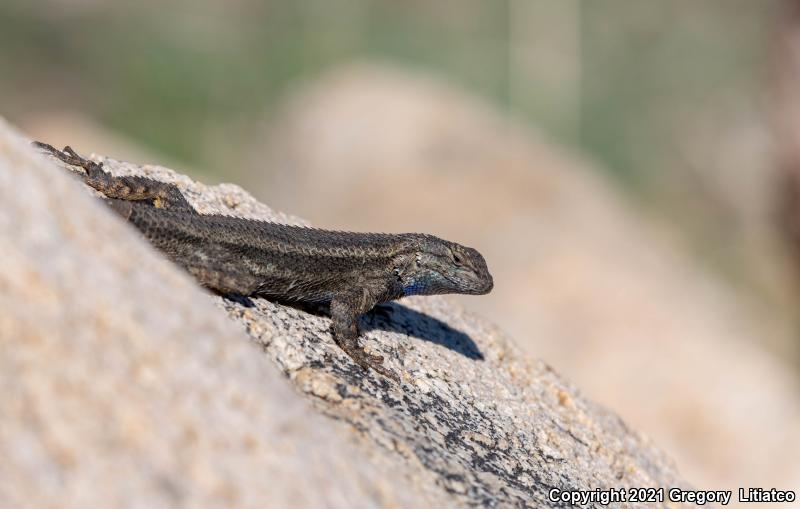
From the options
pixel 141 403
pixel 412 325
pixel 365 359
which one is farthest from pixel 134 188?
pixel 141 403

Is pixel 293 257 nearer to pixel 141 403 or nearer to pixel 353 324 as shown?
pixel 353 324

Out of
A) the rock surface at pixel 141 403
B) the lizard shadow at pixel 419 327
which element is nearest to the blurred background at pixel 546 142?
the lizard shadow at pixel 419 327

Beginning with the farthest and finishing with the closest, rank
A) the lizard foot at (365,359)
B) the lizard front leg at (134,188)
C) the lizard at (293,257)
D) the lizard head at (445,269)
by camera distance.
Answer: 1. the lizard head at (445,269)
2. the lizard front leg at (134,188)
3. the lizard at (293,257)
4. the lizard foot at (365,359)

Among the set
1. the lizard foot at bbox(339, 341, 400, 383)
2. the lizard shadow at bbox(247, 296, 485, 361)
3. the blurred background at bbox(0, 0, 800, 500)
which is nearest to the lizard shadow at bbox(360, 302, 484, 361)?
the lizard shadow at bbox(247, 296, 485, 361)

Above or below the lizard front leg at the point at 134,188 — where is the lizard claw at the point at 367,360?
below

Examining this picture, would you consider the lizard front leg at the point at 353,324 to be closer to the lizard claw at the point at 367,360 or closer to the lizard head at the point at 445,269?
the lizard claw at the point at 367,360

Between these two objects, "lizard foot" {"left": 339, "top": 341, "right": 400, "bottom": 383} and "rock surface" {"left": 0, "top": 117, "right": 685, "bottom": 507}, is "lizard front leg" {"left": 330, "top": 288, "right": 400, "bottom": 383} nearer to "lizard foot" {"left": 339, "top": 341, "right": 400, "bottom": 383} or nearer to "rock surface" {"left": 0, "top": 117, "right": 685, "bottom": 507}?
"lizard foot" {"left": 339, "top": 341, "right": 400, "bottom": 383}

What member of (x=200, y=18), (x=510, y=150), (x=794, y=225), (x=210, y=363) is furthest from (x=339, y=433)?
(x=200, y=18)
